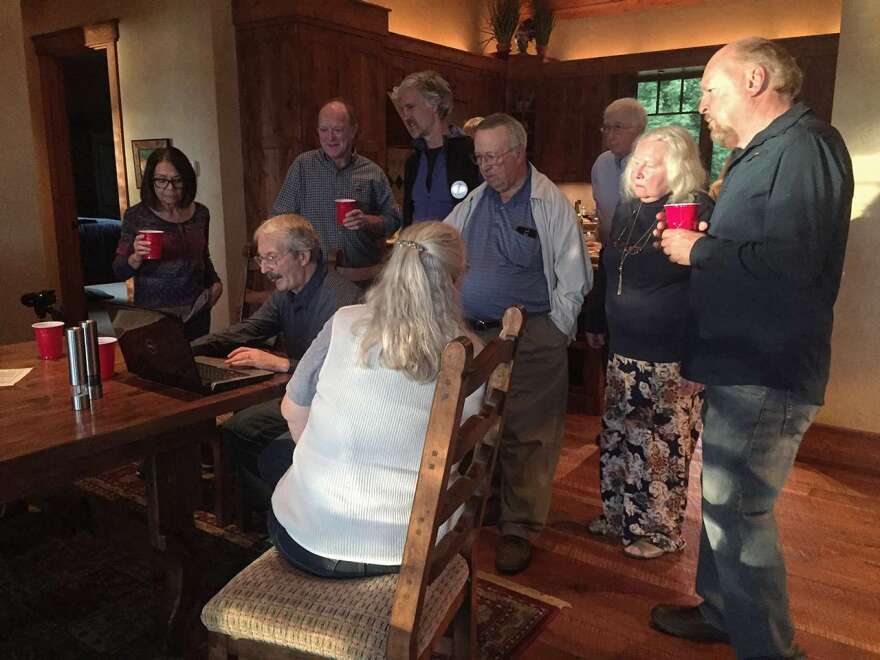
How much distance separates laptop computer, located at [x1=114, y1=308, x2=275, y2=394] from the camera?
182 centimetres

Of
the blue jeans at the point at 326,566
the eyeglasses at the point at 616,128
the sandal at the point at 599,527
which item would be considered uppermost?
the eyeglasses at the point at 616,128

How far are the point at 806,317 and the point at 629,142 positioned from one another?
1973mm

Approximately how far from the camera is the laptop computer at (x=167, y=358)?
1821mm

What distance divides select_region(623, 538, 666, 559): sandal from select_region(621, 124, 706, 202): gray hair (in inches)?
47.3

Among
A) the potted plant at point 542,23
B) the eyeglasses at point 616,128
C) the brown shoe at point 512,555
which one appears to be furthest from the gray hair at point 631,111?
the potted plant at point 542,23

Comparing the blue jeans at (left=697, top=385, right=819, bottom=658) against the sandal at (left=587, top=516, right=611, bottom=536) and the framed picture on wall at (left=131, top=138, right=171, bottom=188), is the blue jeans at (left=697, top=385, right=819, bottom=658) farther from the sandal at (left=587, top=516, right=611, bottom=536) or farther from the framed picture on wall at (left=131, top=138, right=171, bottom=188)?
the framed picture on wall at (left=131, top=138, right=171, bottom=188)

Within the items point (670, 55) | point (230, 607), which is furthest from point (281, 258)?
point (670, 55)

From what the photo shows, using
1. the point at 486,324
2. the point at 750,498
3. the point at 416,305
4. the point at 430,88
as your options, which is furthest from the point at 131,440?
the point at 430,88

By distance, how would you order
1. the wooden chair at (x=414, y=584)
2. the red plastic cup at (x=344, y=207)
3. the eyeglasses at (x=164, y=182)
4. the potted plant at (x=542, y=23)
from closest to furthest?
the wooden chair at (x=414, y=584) < the red plastic cup at (x=344, y=207) < the eyeglasses at (x=164, y=182) < the potted plant at (x=542, y=23)

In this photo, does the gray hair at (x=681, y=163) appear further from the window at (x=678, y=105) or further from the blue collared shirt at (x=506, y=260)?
the window at (x=678, y=105)

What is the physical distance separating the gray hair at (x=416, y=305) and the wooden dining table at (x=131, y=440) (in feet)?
2.06

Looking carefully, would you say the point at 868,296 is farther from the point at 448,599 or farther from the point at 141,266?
the point at 141,266

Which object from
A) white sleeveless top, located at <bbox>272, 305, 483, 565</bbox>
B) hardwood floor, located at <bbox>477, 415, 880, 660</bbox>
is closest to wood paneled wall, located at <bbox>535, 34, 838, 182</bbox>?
hardwood floor, located at <bbox>477, 415, 880, 660</bbox>

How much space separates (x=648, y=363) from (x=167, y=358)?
4.87ft
